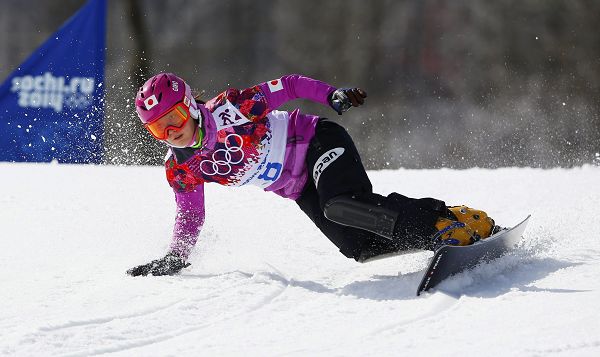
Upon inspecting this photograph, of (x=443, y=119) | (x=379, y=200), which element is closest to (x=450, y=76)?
(x=443, y=119)

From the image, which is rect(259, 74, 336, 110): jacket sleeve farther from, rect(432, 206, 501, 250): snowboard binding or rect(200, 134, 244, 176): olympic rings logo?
rect(432, 206, 501, 250): snowboard binding

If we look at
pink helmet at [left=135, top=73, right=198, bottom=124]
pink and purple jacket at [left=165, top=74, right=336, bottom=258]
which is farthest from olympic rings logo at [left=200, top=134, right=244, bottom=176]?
pink helmet at [left=135, top=73, right=198, bottom=124]

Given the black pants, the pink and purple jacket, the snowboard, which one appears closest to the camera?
the snowboard

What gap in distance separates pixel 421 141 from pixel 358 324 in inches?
186

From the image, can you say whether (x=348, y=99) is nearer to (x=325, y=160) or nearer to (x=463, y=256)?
(x=325, y=160)

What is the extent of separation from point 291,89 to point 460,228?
1.01 m

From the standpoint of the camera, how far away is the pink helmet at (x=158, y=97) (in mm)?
3492

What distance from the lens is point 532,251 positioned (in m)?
3.70

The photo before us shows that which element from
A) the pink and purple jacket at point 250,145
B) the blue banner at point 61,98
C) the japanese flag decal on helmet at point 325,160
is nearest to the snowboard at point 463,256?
the japanese flag decal on helmet at point 325,160

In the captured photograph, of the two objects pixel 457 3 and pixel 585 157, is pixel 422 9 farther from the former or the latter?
pixel 585 157

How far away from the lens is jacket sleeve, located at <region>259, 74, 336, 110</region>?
3.73 metres

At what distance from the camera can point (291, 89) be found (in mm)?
3799

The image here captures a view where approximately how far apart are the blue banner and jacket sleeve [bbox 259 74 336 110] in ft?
15.9

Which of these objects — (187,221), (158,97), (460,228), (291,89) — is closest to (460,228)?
(460,228)
